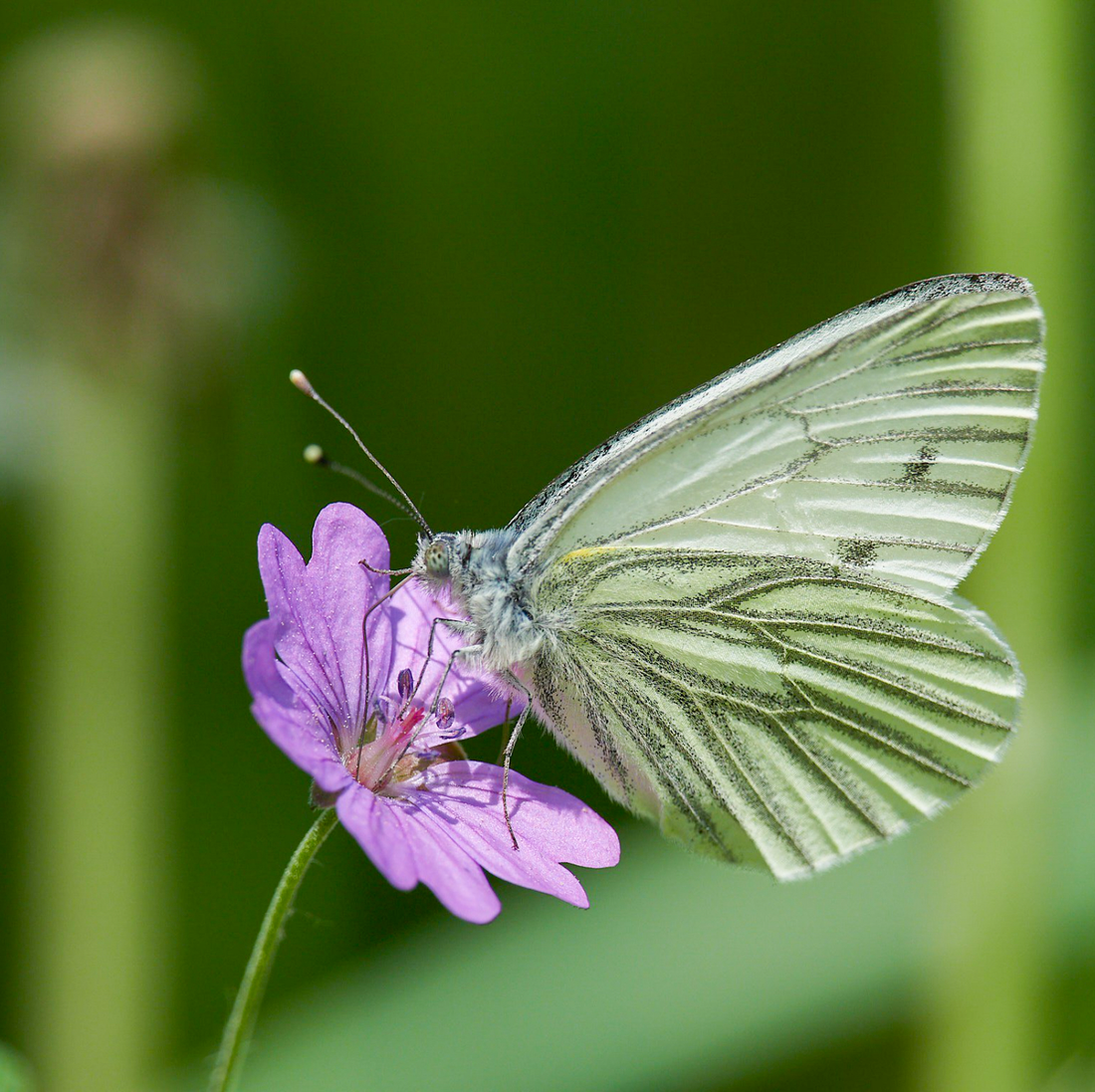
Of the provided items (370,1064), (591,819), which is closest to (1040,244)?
(591,819)

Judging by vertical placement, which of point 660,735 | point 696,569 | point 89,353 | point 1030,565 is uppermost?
point 89,353

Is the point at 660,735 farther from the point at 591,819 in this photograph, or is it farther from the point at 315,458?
the point at 315,458

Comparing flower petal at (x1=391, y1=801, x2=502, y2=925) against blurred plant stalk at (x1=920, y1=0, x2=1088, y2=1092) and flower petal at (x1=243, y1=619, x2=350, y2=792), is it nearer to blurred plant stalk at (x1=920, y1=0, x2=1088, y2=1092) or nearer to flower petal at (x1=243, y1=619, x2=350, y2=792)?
flower petal at (x1=243, y1=619, x2=350, y2=792)

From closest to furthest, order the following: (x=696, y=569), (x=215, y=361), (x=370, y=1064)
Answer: (x=696, y=569), (x=370, y=1064), (x=215, y=361)

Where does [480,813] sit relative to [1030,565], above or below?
above

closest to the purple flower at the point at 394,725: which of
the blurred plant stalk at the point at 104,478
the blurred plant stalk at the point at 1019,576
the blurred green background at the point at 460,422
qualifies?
the blurred green background at the point at 460,422

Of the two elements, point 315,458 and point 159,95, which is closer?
point 315,458

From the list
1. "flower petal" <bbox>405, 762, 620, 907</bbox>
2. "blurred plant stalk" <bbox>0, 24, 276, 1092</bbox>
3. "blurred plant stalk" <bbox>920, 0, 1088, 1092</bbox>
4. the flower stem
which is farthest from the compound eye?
"blurred plant stalk" <bbox>920, 0, 1088, 1092</bbox>
